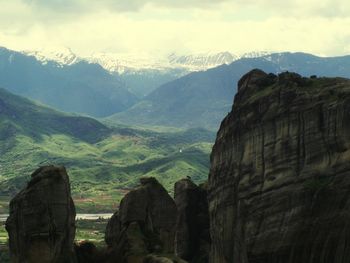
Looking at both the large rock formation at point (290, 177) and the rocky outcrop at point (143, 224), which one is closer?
the rocky outcrop at point (143, 224)

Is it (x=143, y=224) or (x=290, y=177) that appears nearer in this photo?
(x=143, y=224)

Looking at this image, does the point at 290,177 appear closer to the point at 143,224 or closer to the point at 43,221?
the point at 143,224

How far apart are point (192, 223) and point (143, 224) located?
4564 centimetres

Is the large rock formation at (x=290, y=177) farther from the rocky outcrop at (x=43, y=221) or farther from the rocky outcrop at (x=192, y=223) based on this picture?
the rocky outcrop at (x=43, y=221)

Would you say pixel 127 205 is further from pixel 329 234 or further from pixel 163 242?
pixel 329 234

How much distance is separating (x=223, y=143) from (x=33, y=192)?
4449 centimetres

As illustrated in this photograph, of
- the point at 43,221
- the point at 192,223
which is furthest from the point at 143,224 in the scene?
the point at 192,223

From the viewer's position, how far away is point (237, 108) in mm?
118688

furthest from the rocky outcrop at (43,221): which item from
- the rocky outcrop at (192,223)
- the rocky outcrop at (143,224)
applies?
the rocky outcrop at (192,223)

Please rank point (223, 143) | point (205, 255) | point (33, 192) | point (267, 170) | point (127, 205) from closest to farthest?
point (33, 192)
point (127, 205)
point (267, 170)
point (223, 143)
point (205, 255)

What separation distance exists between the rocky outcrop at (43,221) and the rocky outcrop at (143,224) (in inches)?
395

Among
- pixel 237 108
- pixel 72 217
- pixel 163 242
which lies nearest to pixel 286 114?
pixel 237 108

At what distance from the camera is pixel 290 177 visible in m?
100

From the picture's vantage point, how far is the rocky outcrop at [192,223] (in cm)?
13888
